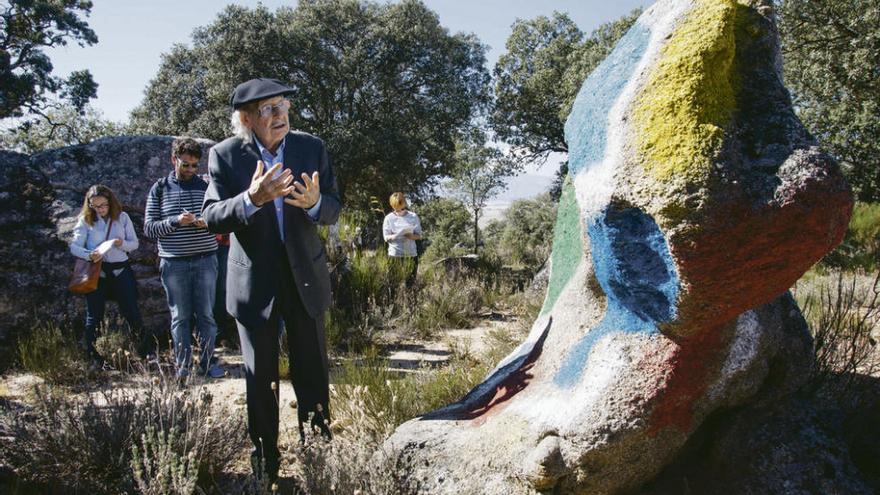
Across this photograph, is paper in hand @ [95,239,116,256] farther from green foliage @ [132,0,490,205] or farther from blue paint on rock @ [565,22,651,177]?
green foliage @ [132,0,490,205]

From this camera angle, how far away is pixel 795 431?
202cm

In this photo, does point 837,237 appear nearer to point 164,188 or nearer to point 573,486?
point 573,486

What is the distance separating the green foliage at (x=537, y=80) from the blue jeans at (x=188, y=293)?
534 inches

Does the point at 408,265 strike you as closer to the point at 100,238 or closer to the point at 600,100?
the point at 100,238

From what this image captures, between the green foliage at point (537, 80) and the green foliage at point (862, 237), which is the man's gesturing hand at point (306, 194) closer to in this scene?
the green foliage at point (862, 237)

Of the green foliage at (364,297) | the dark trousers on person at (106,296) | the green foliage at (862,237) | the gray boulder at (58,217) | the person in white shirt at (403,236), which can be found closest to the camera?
the dark trousers on person at (106,296)

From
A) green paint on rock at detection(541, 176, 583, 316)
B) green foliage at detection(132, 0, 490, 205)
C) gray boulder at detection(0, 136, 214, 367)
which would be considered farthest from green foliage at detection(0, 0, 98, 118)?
green paint on rock at detection(541, 176, 583, 316)

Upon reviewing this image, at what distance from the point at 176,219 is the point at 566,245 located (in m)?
3.12

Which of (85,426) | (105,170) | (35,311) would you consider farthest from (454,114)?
(85,426)

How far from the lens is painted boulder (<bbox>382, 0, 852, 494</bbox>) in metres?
1.41

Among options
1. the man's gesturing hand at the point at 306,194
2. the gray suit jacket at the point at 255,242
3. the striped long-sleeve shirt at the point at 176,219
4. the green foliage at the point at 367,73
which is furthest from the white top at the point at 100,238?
the green foliage at the point at 367,73

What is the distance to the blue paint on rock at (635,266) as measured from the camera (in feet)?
5.09

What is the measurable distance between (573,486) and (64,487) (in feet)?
7.53

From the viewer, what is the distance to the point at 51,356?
15.8 ft
